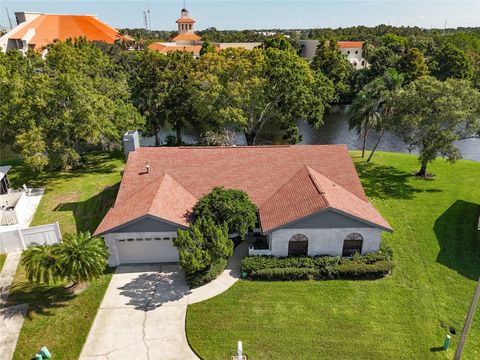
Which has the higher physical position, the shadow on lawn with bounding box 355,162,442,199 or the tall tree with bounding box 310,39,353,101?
the tall tree with bounding box 310,39,353,101

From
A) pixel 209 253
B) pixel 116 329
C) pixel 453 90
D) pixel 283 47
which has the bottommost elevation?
pixel 116 329

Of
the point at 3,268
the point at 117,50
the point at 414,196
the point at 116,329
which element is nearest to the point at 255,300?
the point at 116,329

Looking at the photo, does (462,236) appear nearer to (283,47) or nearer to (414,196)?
(414,196)

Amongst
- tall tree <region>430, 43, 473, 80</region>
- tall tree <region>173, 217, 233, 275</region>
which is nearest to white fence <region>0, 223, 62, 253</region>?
tall tree <region>173, 217, 233, 275</region>

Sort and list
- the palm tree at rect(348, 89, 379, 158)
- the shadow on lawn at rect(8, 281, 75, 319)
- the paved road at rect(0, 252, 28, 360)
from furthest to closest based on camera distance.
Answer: the palm tree at rect(348, 89, 379, 158)
the shadow on lawn at rect(8, 281, 75, 319)
the paved road at rect(0, 252, 28, 360)

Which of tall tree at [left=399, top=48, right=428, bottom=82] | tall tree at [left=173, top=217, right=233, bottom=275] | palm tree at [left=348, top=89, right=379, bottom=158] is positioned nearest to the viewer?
tall tree at [left=173, top=217, right=233, bottom=275]

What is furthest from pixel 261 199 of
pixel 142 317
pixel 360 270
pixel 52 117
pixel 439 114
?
pixel 52 117

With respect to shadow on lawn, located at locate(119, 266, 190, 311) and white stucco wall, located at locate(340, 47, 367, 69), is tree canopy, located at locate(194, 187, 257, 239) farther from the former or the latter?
white stucco wall, located at locate(340, 47, 367, 69)

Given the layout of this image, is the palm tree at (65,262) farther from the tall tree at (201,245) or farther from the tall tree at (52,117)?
the tall tree at (52,117)
